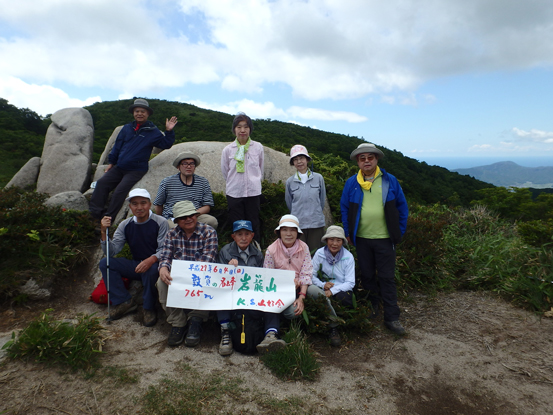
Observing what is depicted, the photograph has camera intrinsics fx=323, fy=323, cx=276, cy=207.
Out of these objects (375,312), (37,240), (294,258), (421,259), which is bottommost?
(375,312)

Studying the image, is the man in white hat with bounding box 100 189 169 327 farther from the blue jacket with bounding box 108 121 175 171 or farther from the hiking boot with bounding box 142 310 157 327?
the blue jacket with bounding box 108 121 175 171

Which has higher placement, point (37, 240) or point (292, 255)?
point (292, 255)

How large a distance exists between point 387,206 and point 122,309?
406cm

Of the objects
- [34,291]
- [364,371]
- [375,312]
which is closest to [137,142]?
[34,291]

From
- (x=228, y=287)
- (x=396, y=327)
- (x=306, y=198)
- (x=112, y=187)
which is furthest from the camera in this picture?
(x=112, y=187)

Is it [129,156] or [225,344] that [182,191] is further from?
[225,344]

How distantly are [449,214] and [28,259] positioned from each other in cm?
939

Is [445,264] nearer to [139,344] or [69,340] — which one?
[139,344]

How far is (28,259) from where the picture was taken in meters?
5.34

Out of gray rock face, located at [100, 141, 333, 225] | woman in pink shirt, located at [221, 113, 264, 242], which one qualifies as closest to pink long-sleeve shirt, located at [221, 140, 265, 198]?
woman in pink shirt, located at [221, 113, 264, 242]

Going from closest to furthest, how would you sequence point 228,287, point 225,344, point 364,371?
point 364,371
point 225,344
point 228,287

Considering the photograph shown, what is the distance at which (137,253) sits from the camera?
4.79 m

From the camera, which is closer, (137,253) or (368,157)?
(368,157)

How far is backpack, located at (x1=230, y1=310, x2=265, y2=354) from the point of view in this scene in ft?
12.9
